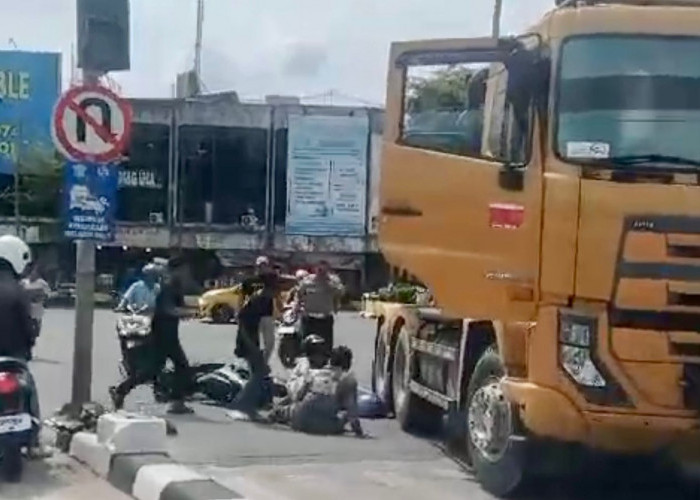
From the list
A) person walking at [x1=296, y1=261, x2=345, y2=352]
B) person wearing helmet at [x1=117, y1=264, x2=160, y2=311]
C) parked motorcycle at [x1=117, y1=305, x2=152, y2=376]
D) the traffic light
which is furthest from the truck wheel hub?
person walking at [x1=296, y1=261, x2=345, y2=352]

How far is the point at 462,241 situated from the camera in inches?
414

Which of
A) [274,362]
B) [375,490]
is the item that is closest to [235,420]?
[375,490]

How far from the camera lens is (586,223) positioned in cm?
946

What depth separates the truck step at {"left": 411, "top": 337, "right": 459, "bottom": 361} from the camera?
40.1 ft

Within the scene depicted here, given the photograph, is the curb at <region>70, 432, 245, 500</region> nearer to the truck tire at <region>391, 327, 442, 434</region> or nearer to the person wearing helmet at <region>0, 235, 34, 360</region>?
the person wearing helmet at <region>0, 235, 34, 360</region>

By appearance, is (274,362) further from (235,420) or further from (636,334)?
(636,334)

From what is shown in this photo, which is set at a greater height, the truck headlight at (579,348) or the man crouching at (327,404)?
the truck headlight at (579,348)

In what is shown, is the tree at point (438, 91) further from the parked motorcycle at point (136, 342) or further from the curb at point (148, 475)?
the parked motorcycle at point (136, 342)

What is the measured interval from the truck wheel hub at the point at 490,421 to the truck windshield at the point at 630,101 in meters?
1.82

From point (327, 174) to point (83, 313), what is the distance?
132 feet

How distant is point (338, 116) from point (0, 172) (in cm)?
1216

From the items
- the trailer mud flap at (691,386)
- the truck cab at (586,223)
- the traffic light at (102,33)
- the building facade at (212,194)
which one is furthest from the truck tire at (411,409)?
the building facade at (212,194)

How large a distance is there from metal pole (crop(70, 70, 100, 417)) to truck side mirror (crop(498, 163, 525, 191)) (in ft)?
12.7

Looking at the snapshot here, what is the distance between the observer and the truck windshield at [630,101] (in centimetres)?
955
